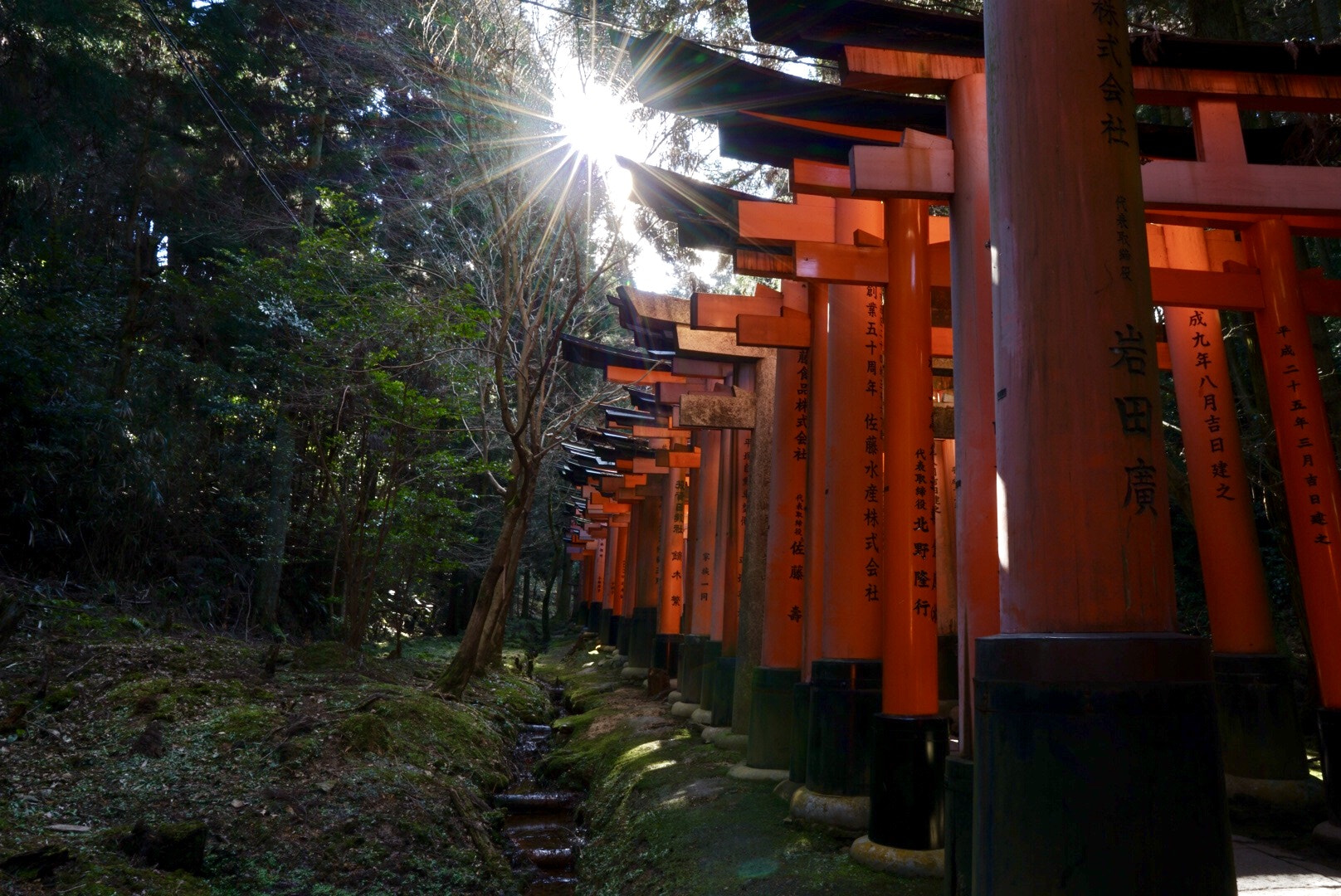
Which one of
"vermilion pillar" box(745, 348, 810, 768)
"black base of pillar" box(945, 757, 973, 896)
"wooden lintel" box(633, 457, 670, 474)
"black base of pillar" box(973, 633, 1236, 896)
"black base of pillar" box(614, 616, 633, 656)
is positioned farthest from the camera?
"black base of pillar" box(614, 616, 633, 656)

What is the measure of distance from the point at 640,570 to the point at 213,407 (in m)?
13.2

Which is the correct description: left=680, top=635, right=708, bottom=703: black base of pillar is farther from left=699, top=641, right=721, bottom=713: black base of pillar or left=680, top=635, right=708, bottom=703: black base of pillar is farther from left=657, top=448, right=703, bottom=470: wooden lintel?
left=657, top=448, right=703, bottom=470: wooden lintel

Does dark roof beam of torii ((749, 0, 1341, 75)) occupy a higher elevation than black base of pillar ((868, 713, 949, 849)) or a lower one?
higher

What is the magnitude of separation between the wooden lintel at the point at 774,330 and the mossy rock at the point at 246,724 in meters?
6.39

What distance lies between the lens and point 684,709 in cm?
1488

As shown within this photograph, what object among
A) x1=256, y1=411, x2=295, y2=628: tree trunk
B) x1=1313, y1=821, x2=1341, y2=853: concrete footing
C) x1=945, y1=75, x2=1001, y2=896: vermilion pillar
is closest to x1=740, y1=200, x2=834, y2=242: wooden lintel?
x1=945, y1=75, x2=1001, y2=896: vermilion pillar

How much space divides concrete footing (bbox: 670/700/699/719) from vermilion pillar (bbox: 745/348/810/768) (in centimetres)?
492

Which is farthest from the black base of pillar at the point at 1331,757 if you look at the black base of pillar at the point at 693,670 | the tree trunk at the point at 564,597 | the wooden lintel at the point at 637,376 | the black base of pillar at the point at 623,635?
the tree trunk at the point at 564,597

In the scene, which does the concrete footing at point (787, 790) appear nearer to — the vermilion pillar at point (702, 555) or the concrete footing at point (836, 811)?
the concrete footing at point (836, 811)

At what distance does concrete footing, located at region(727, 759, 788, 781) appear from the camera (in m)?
8.95

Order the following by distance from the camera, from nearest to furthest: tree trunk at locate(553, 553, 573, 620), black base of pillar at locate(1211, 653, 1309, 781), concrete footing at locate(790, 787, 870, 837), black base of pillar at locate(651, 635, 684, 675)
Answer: concrete footing at locate(790, 787, 870, 837), black base of pillar at locate(1211, 653, 1309, 781), black base of pillar at locate(651, 635, 684, 675), tree trunk at locate(553, 553, 573, 620)

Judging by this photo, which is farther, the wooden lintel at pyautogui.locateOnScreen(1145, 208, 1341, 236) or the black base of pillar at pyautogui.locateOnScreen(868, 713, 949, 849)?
the wooden lintel at pyautogui.locateOnScreen(1145, 208, 1341, 236)

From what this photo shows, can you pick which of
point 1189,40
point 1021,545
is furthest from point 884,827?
point 1189,40

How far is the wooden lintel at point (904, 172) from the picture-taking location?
583 cm
